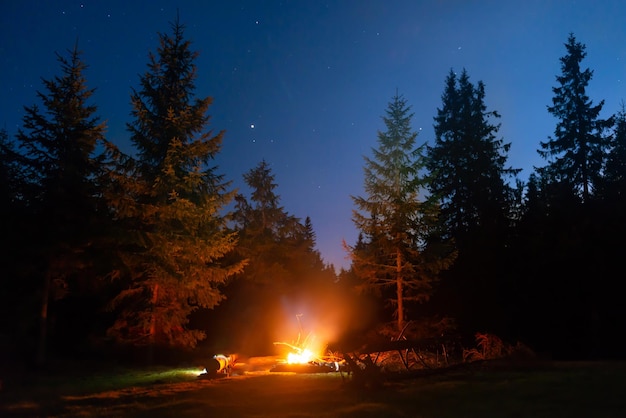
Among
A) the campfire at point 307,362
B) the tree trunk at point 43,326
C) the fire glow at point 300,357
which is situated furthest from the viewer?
the fire glow at point 300,357

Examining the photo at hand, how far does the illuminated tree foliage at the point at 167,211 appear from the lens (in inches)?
861

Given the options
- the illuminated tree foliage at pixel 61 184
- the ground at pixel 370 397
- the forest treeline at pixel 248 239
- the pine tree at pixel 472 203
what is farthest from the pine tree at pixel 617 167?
the illuminated tree foliage at pixel 61 184

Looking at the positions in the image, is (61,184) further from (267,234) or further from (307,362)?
(267,234)

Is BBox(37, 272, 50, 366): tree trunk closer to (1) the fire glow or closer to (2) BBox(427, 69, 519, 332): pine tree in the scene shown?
(1) the fire glow

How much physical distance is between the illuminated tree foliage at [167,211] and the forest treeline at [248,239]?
6 centimetres

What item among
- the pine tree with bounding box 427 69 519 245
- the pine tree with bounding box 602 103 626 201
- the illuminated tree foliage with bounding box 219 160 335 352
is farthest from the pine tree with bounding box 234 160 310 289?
the pine tree with bounding box 602 103 626 201

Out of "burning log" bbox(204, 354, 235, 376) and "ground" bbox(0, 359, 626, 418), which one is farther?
"burning log" bbox(204, 354, 235, 376)

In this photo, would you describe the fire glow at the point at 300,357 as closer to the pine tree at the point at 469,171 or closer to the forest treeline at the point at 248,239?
the forest treeline at the point at 248,239

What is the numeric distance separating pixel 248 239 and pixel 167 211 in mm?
19257

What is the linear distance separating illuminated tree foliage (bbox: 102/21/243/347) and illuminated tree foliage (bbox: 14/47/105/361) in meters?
1.19

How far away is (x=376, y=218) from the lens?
26.9 m

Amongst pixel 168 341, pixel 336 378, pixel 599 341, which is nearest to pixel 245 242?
pixel 168 341

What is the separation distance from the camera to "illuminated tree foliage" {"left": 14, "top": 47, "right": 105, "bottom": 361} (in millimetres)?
21047

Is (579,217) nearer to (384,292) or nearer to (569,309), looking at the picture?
(569,309)
